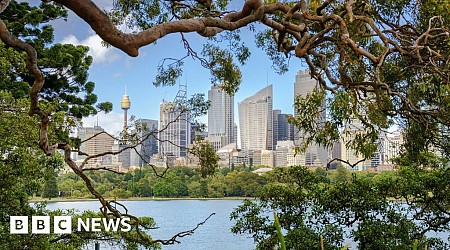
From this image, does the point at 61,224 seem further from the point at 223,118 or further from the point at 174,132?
the point at 223,118

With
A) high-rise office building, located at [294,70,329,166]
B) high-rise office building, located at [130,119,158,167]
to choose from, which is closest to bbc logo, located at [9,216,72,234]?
high-rise office building, located at [130,119,158,167]

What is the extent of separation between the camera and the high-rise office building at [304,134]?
3.54 metres

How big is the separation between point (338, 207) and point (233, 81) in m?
1.59

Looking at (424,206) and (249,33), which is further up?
(249,33)

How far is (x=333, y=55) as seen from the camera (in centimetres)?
396

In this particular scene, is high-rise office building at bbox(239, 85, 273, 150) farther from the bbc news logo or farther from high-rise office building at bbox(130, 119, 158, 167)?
high-rise office building at bbox(130, 119, 158, 167)

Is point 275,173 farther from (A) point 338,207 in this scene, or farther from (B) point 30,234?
(B) point 30,234

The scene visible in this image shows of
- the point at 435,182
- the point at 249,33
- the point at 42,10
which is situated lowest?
the point at 435,182

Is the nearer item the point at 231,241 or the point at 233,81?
the point at 233,81

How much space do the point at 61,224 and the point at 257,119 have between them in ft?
10.7

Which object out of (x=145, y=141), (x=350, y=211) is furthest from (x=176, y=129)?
(x=350, y=211)

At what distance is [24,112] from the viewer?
4.31 m

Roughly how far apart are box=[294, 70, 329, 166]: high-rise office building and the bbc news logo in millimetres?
1260

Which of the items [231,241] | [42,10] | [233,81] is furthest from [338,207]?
[231,241]
